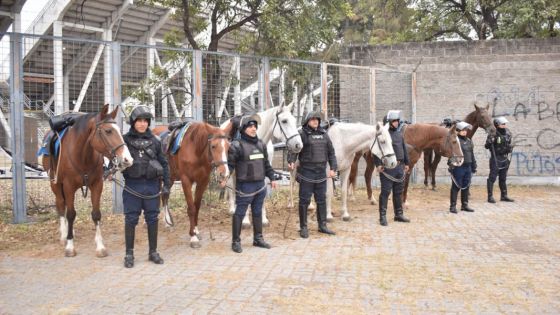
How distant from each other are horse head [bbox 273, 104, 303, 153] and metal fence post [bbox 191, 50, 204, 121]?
2.49m

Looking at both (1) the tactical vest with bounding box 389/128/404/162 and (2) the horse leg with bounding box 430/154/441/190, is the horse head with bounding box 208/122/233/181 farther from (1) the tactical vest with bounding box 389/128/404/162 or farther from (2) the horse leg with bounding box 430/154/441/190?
(2) the horse leg with bounding box 430/154/441/190

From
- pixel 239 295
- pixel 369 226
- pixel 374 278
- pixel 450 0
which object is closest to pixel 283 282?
pixel 239 295

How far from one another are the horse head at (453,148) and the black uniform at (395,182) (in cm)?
120

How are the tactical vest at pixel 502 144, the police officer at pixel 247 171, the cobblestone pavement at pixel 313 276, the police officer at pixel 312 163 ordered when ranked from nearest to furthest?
the cobblestone pavement at pixel 313 276 → the police officer at pixel 247 171 → the police officer at pixel 312 163 → the tactical vest at pixel 502 144

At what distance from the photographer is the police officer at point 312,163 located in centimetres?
780

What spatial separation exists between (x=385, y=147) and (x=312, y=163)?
5.14 ft

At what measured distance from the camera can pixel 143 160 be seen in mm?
6156

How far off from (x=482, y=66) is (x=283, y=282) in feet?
37.8

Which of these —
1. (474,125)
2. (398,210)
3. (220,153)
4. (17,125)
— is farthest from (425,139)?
(17,125)

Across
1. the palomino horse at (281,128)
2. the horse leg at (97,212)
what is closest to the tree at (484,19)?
the palomino horse at (281,128)

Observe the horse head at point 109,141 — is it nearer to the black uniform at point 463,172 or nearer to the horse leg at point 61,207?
the horse leg at point 61,207

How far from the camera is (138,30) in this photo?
75.5 ft

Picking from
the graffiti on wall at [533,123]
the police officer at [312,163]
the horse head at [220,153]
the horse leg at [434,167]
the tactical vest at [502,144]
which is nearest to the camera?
the horse head at [220,153]

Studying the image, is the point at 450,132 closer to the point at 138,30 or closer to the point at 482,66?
the point at 482,66
